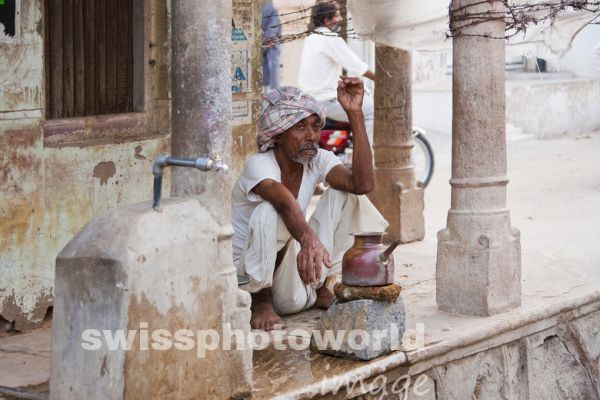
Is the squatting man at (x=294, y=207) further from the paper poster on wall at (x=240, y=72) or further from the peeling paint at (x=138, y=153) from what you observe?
the paper poster on wall at (x=240, y=72)

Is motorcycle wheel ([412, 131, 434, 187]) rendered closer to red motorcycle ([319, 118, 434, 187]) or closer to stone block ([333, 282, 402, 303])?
red motorcycle ([319, 118, 434, 187])

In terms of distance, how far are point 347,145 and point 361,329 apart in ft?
19.0

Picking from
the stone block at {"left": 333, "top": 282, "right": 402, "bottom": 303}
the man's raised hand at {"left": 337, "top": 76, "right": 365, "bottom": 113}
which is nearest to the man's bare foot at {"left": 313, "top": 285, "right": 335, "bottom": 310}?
the stone block at {"left": 333, "top": 282, "right": 402, "bottom": 303}

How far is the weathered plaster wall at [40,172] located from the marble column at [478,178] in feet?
5.37

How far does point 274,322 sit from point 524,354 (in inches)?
55.2

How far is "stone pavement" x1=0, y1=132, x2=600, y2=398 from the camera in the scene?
466 centimetres

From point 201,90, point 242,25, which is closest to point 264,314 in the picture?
point 201,90

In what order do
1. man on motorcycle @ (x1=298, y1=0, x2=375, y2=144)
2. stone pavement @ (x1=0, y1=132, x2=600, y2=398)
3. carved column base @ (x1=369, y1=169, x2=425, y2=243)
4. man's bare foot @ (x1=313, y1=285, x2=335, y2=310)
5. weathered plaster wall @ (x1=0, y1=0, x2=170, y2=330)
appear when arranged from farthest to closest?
man on motorcycle @ (x1=298, y1=0, x2=375, y2=144)
carved column base @ (x1=369, y1=169, x2=425, y2=243)
man's bare foot @ (x1=313, y1=285, x2=335, y2=310)
weathered plaster wall @ (x1=0, y1=0, x2=170, y2=330)
stone pavement @ (x1=0, y1=132, x2=600, y2=398)

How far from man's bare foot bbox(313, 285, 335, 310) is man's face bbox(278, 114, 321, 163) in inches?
28.1

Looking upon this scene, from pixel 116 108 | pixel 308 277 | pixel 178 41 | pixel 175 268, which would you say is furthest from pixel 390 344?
pixel 116 108

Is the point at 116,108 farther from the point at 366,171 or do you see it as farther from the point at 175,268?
the point at 175,268

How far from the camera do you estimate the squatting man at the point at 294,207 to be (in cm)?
524

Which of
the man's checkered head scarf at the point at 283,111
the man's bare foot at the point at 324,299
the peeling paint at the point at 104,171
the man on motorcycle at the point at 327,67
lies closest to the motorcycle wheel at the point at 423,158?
the man on motorcycle at the point at 327,67

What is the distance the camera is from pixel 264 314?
5.29 metres
